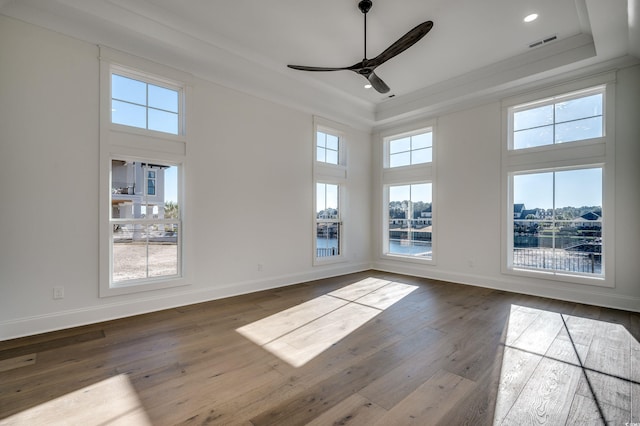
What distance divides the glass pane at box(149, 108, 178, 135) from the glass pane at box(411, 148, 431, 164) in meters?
4.50

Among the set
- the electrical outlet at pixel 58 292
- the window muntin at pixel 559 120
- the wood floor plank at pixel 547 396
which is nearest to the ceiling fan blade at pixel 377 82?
the window muntin at pixel 559 120

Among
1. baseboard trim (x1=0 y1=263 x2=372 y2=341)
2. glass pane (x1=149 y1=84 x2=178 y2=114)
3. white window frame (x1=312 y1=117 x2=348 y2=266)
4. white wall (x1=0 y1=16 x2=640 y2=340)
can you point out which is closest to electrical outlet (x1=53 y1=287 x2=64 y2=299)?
white wall (x1=0 y1=16 x2=640 y2=340)

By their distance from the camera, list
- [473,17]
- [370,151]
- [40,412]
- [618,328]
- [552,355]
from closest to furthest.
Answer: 1. [40,412]
2. [552,355]
3. [618,328]
4. [473,17]
5. [370,151]

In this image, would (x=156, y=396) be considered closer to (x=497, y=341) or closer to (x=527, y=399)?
(x=527, y=399)

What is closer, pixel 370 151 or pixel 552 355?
pixel 552 355

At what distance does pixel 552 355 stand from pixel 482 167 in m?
3.43

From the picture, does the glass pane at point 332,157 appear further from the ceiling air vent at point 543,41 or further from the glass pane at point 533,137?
the ceiling air vent at point 543,41

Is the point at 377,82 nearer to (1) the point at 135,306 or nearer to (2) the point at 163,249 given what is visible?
(2) the point at 163,249

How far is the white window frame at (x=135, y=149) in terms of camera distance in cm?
353

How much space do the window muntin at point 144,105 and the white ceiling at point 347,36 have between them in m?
0.37

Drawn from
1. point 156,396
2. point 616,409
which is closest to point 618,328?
Result: point 616,409

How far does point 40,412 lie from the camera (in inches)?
74.9

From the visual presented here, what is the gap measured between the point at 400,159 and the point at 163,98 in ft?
15.2

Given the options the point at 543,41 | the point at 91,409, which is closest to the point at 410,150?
the point at 543,41
